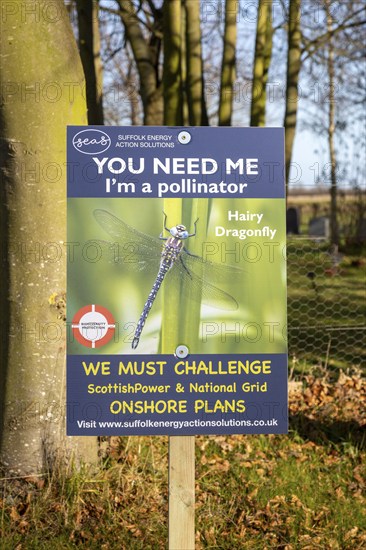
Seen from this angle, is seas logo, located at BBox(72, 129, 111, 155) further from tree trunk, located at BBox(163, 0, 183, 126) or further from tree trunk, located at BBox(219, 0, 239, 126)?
tree trunk, located at BBox(219, 0, 239, 126)

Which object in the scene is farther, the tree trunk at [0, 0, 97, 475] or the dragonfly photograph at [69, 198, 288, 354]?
the tree trunk at [0, 0, 97, 475]

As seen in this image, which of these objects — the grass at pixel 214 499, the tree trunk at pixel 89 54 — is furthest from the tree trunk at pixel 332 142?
the grass at pixel 214 499

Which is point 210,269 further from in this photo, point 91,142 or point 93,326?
point 91,142

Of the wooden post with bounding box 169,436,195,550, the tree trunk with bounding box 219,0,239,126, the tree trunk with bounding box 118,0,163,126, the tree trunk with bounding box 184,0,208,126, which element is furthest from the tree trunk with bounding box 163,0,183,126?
the wooden post with bounding box 169,436,195,550

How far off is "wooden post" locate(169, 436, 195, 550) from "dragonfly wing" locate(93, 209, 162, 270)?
72cm

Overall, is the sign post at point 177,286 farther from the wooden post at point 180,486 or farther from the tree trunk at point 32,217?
the tree trunk at point 32,217

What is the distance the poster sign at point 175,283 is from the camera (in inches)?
132

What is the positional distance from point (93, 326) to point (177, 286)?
0.36 m

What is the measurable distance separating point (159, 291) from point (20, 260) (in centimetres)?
117

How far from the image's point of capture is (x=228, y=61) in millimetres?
9164

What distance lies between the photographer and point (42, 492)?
431cm

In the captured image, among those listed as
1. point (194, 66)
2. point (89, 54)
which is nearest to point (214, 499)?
point (194, 66)

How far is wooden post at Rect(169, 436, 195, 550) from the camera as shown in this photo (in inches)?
136

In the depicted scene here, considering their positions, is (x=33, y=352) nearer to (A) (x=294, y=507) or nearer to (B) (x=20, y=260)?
(B) (x=20, y=260)
